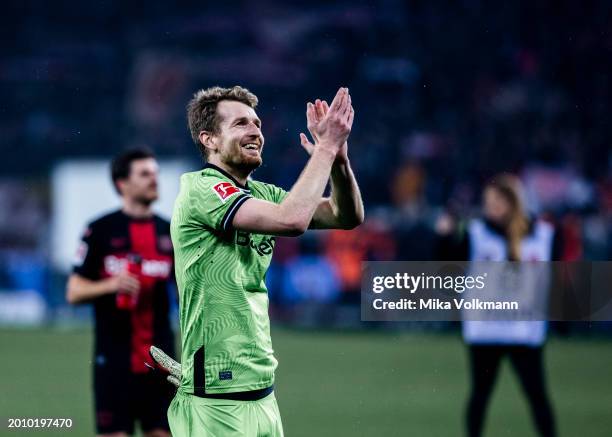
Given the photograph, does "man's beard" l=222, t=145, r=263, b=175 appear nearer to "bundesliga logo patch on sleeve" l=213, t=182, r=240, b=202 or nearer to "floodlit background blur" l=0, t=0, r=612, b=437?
"bundesliga logo patch on sleeve" l=213, t=182, r=240, b=202

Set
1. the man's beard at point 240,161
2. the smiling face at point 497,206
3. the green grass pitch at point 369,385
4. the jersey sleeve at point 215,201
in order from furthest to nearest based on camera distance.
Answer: the green grass pitch at point 369,385
the smiling face at point 497,206
the man's beard at point 240,161
the jersey sleeve at point 215,201

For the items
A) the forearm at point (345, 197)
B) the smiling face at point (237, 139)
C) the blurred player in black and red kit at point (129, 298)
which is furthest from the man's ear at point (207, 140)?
the blurred player in black and red kit at point (129, 298)

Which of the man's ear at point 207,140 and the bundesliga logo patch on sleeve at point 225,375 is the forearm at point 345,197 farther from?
the bundesliga logo patch on sleeve at point 225,375

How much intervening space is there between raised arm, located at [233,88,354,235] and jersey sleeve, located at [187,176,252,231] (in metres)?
0.04

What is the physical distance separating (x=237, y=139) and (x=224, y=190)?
8.8 inches

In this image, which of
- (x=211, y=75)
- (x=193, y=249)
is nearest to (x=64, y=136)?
(x=211, y=75)

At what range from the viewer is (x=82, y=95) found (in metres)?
19.6

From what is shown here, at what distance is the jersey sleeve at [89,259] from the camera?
5.36m

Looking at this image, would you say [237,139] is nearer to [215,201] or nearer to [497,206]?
[215,201]

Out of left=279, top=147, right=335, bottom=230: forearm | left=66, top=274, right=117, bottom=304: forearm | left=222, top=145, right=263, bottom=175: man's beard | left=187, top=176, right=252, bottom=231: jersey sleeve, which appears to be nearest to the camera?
left=279, top=147, right=335, bottom=230: forearm

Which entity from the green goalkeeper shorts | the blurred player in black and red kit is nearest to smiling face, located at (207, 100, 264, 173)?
the green goalkeeper shorts

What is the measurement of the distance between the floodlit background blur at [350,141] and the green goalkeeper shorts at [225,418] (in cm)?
518

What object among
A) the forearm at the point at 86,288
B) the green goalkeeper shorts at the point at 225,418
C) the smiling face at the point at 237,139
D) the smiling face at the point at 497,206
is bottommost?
the green goalkeeper shorts at the point at 225,418

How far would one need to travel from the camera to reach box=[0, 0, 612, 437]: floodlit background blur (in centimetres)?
1112
